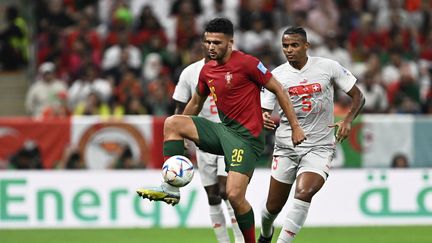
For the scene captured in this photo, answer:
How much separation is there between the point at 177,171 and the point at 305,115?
1.77 m

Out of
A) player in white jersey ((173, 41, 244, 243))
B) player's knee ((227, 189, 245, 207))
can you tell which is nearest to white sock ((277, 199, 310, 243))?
player's knee ((227, 189, 245, 207))

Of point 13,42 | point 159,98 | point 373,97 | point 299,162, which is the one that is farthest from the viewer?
point 13,42

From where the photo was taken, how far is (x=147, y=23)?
2172cm

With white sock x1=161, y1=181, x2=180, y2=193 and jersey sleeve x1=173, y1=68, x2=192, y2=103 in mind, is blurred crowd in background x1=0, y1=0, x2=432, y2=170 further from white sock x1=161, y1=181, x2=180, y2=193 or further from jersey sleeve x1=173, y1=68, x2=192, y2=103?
white sock x1=161, y1=181, x2=180, y2=193

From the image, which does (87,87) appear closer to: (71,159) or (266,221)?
(71,159)

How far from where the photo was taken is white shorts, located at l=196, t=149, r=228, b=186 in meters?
12.8

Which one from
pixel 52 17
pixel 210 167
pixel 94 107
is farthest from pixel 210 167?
pixel 52 17

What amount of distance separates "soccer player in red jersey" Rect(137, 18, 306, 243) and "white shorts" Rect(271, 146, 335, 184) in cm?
75

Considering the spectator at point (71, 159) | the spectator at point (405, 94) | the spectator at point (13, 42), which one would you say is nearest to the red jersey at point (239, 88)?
the spectator at point (71, 159)

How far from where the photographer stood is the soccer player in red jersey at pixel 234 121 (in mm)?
10531

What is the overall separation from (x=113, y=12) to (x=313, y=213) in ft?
24.0

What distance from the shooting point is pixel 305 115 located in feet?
37.4

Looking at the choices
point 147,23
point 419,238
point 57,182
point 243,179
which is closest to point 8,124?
point 57,182

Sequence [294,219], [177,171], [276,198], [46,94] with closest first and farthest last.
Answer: [177,171], [294,219], [276,198], [46,94]
